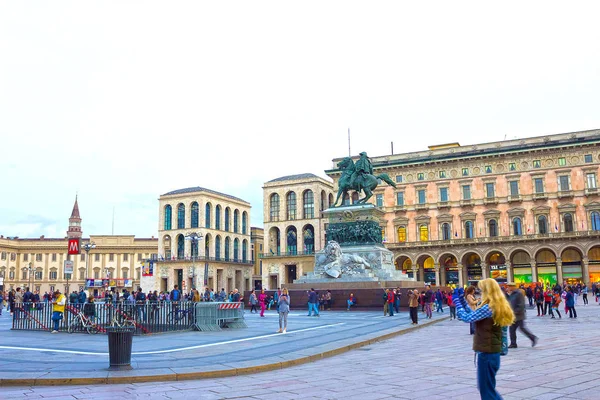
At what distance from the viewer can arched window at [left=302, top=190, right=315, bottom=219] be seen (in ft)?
278

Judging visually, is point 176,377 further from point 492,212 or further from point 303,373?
point 492,212

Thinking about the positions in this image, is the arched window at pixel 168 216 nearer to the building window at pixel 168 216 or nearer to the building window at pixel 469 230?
the building window at pixel 168 216

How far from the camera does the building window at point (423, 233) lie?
71.2 metres

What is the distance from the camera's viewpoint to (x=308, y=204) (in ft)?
280

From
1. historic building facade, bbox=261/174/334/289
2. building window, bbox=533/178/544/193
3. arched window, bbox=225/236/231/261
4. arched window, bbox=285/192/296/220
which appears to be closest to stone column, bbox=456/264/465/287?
building window, bbox=533/178/544/193

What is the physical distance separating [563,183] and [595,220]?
5208mm

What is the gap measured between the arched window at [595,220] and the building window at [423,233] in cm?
1827

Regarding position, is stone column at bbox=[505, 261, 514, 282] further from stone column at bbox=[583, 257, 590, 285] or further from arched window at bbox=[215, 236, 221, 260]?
arched window at bbox=[215, 236, 221, 260]

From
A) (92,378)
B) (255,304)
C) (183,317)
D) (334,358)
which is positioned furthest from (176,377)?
(255,304)

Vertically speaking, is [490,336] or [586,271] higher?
[586,271]

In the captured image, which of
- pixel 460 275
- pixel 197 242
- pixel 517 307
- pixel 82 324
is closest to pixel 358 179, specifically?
pixel 82 324

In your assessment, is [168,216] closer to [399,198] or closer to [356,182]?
[399,198]

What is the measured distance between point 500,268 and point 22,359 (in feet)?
207

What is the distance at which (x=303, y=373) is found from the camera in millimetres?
10680
